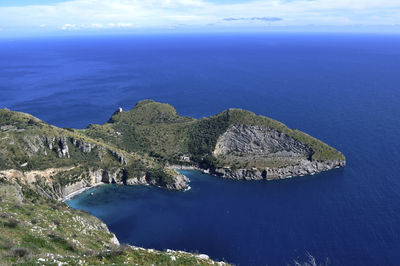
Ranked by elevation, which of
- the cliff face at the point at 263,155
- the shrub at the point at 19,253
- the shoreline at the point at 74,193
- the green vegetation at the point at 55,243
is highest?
the shrub at the point at 19,253

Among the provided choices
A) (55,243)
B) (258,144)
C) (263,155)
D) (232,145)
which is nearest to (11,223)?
(55,243)

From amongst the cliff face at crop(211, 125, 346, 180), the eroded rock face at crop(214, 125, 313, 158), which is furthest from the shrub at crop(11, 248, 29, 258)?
the eroded rock face at crop(214, 125, 313, 158)

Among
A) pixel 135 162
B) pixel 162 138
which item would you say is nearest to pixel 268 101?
Result: pixel 162 138

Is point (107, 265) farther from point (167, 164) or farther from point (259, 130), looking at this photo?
point (259, 130)

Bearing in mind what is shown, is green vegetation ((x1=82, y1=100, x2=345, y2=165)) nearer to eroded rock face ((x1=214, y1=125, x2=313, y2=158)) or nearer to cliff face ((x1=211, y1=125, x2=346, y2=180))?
eroded rock face ((x1=214, y1=125, x2=313, y2=158))

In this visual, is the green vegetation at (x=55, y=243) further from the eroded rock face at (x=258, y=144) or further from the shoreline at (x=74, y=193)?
the eroded rock face at (x=258, y=144)

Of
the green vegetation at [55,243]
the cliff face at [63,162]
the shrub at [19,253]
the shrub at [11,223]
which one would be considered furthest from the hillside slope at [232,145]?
the shrub at [19,253]

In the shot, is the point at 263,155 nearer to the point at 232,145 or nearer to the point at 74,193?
the point at 232,145
